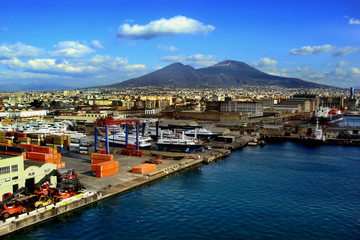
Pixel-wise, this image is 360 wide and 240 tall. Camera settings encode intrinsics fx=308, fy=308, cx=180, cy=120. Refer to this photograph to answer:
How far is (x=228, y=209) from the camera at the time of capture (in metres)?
15.1

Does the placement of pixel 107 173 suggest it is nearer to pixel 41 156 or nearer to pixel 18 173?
pixel 41 156

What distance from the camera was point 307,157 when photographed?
29.7m

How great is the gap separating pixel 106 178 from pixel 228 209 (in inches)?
312

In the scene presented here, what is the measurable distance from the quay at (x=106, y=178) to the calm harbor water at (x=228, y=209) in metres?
0.36

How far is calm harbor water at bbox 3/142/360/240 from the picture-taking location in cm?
1258

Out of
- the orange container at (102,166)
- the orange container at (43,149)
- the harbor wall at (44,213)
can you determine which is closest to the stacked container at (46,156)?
the orange container at (43,149)

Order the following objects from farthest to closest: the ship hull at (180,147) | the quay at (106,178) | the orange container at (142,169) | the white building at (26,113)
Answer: the white building at (26,113) → the ship hull at (180,147) → the orange container at (142,169) → the quay at (106,178)

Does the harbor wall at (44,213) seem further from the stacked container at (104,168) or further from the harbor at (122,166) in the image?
the stacked container at (104,168)

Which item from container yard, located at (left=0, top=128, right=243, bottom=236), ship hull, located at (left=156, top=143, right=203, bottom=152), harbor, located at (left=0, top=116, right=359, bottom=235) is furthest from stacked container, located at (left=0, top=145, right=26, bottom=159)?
ship hull, located at (left=156, top=143, right=203, bottom=152)

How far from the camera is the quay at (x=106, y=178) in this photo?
13.0 m

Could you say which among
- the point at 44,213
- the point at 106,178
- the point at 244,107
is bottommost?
the point at 44,213

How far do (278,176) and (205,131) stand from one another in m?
17.0

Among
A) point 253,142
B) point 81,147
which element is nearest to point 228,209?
point 81,147

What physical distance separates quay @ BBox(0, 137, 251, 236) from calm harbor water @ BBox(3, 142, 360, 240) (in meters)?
0.36
